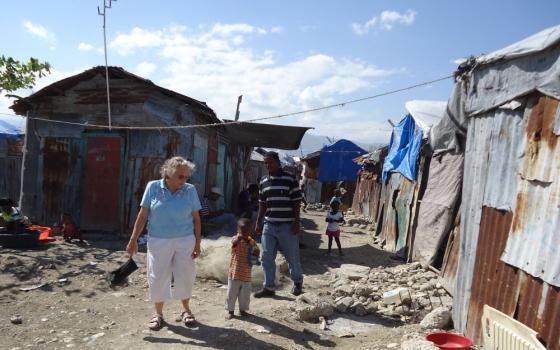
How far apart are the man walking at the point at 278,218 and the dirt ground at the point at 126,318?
0.44m

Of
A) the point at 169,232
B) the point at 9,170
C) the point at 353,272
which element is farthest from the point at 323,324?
the point at 9,170

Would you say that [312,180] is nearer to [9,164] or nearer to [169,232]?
[9,164]

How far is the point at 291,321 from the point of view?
15.2ft

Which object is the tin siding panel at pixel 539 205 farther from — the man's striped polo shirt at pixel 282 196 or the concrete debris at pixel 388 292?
the man's striped polo shirt at pixel 282 196

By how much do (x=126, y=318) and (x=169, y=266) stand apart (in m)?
1.00

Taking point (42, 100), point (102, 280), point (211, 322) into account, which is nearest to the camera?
point (211, 322)

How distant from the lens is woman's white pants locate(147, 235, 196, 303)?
4125 millimetres

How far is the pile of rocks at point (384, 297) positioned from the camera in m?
4.85

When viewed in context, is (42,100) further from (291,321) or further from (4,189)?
(291,321)

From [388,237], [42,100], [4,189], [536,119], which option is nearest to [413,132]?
[388,237]

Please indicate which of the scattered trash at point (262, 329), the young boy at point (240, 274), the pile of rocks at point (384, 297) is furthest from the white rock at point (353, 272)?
the scattered trash at point (262, 329)

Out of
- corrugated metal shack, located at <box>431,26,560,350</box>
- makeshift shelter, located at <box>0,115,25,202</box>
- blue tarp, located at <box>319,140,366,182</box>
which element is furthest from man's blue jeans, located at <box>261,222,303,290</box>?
blue tarp, located at <box>319,140,366,182</box>

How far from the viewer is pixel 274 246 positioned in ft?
18.0

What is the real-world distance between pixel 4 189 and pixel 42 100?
7.26 metres
